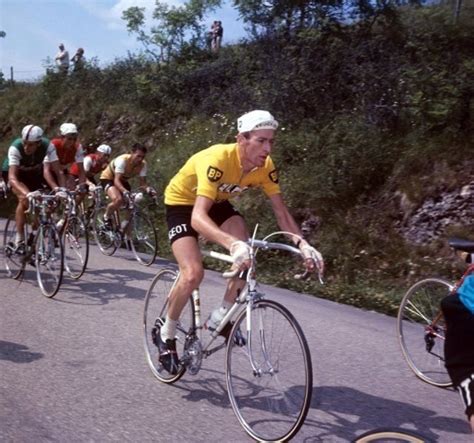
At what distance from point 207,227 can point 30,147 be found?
485 centimetres

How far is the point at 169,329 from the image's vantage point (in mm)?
4762

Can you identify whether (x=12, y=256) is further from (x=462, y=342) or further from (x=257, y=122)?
(x=462, y=342)

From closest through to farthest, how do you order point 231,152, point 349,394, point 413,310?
point 231,152 → point 349,394 → point 413,310

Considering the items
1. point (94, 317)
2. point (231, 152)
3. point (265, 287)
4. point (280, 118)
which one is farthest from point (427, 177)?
point (231, 152)

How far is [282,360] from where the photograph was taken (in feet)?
12.8

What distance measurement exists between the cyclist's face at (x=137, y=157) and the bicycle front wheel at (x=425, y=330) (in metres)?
6.12

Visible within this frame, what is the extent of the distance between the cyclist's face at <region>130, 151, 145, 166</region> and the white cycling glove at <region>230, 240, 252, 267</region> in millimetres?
7052

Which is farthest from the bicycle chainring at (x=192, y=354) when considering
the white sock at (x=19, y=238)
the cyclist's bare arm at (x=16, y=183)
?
the white sock at (x=19, y=238)

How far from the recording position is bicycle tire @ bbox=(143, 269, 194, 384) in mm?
4734

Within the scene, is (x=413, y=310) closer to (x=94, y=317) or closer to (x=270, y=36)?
(x=94, y=317)

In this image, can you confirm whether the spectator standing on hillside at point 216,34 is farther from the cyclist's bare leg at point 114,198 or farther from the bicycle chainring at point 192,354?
the bicycle chainring at point 192,354

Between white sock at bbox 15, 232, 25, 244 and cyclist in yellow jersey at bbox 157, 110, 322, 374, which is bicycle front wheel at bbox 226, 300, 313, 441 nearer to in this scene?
cyclist in yellow jersey at bbox 157, 110, 322, 374

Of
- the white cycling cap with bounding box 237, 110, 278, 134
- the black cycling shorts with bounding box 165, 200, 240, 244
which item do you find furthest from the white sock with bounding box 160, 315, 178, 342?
the white cycling cap with bounding box 237, 110, 278, 134

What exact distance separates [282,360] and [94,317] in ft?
11.0
